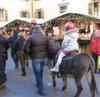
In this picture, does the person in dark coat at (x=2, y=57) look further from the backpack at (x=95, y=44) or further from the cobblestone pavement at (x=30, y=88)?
the backpack at (x=95, y=44)

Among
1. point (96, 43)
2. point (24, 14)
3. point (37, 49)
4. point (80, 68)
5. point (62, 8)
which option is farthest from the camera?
point (24, 14)

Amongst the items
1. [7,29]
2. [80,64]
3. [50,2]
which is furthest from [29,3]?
[80,64]

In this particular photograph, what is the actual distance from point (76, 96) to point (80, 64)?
83 cm

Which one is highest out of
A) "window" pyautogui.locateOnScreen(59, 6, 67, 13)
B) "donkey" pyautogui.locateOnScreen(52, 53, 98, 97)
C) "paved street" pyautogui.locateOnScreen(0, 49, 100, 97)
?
"window" pyautogui.locateOnScreen(59, 6, 67, 13)

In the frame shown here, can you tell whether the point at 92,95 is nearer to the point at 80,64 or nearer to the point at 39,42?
the point at 80,64

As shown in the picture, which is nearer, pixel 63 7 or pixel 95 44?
pixel 95 44

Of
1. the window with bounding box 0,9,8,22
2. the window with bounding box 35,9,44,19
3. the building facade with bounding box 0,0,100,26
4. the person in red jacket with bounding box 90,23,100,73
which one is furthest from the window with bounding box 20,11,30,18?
the person in red jacket with bounding box 90,23,100,73

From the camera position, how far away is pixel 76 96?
35.0 feet

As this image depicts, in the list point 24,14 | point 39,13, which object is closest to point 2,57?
point 39,13

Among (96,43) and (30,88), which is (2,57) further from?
(96,43)

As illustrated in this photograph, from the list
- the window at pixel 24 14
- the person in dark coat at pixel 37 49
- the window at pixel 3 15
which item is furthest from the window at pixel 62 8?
the person in dark coat at pixel 37 49

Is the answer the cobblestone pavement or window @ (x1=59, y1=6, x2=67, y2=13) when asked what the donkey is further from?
window @ (x1=59, y1=6, x2=67, y2=13)

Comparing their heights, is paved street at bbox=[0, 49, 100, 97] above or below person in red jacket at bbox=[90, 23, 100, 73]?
below

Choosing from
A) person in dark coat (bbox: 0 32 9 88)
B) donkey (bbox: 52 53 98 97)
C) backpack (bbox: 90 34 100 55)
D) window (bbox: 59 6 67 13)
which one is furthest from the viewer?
window (bbox: 59 6 67 13)
